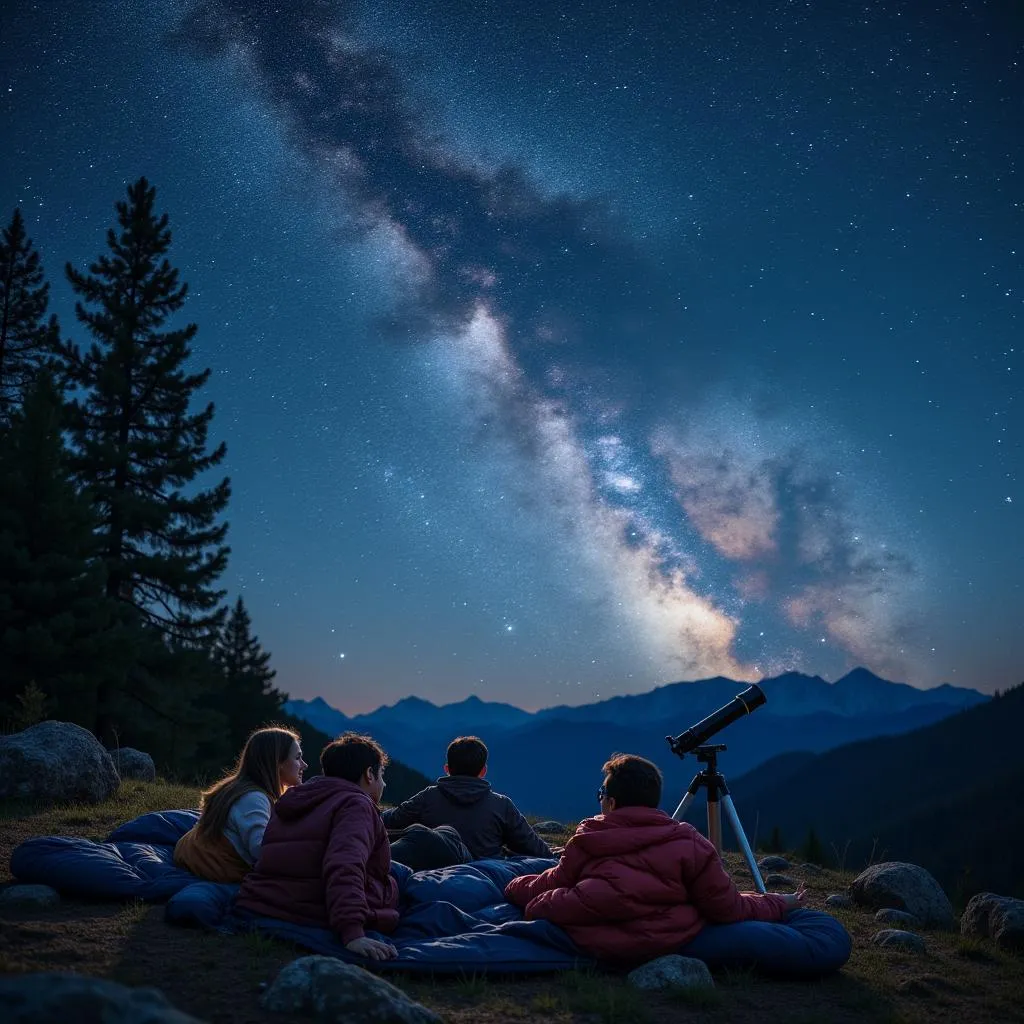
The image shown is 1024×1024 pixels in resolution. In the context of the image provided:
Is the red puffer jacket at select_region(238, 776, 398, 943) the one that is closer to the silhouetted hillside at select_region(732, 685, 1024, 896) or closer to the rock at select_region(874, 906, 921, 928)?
the rock at select_region(874, 906, 921, 928)

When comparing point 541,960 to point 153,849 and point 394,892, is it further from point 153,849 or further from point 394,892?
point 153,849

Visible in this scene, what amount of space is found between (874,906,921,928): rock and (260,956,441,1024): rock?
18.5ft

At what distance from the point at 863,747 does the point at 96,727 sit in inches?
7629

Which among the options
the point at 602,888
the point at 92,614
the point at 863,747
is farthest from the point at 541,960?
the point at 863,747

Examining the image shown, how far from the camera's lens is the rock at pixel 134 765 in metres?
13.3

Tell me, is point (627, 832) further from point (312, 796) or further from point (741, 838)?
point (741, 838)

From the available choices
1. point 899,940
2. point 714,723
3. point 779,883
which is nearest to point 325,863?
point 714,723

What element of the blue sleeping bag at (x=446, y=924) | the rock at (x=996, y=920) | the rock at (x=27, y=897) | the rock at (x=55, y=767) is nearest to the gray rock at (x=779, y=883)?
the rock at (x=996, y=920)

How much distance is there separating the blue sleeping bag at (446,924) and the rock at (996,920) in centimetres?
251

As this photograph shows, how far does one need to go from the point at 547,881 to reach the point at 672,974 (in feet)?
3.32

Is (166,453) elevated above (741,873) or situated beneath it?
elevated above

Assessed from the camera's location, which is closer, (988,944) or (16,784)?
(988,944)

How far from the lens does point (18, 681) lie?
20.3 metres

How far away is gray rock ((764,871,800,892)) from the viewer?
9103mm
